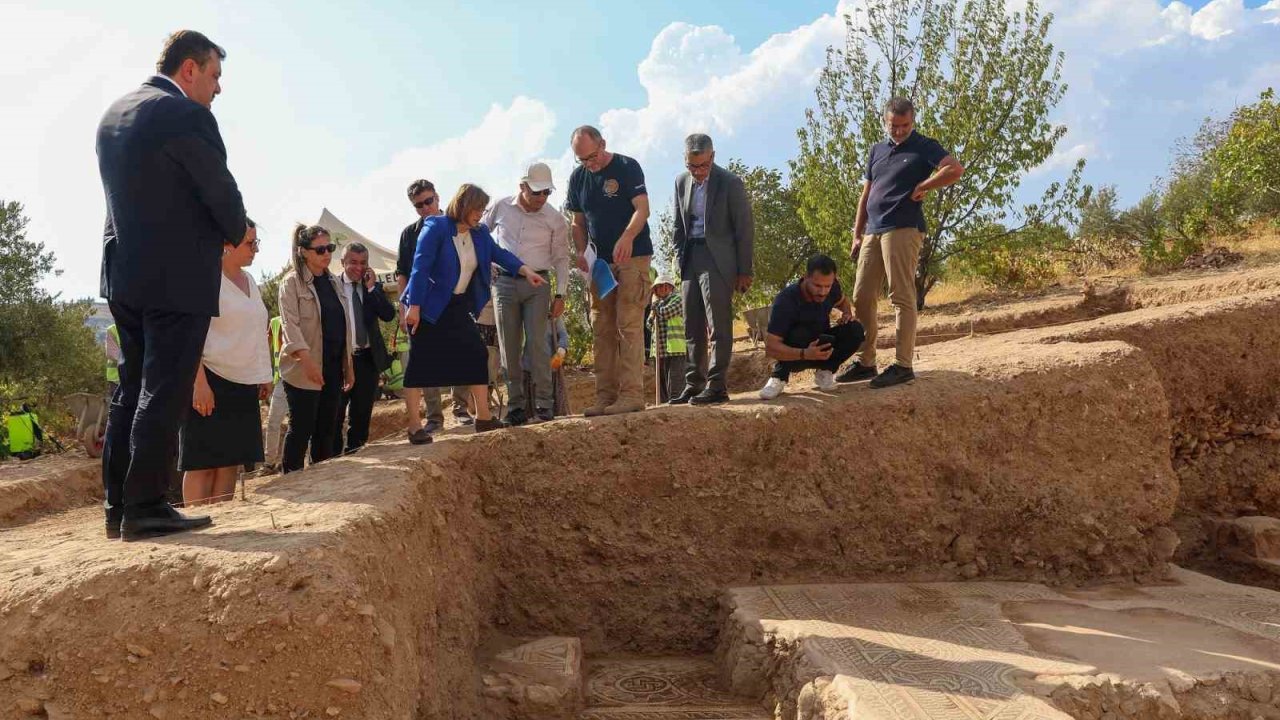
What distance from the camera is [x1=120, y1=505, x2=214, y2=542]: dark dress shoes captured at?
325cm

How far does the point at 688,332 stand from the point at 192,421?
2930 mm

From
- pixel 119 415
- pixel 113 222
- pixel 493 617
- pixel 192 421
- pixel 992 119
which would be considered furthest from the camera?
pixel 992 119

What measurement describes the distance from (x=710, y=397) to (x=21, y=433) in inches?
434

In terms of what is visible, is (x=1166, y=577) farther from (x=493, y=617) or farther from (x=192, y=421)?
(x=192, y=421)

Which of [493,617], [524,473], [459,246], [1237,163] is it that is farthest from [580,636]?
[1237,163]

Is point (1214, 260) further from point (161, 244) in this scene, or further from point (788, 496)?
point (161, 244)

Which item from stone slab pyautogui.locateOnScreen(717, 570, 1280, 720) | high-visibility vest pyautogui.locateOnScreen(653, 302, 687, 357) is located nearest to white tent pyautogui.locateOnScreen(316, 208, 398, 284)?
high-visibility vest pyautogui.locateOnScreen(653, 302, 687, 357)

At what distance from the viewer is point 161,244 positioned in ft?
10.6

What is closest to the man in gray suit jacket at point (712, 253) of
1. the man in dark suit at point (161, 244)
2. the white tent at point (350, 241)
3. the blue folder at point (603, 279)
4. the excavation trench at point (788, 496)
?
the excavation trench at point (788, 496)

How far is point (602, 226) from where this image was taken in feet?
19.0

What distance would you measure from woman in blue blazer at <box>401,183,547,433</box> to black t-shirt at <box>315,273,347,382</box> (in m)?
0.51

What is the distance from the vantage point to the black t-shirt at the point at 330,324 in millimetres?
5461

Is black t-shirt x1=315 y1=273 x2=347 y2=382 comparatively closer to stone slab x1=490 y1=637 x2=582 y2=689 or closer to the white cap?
the white cap

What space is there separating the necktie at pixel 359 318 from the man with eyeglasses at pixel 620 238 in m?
1.54
